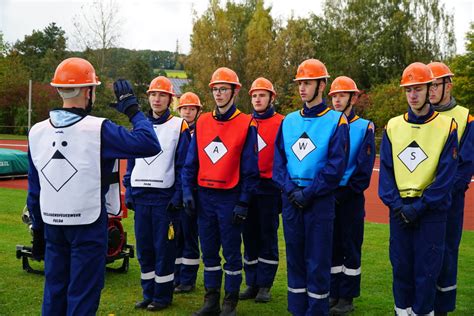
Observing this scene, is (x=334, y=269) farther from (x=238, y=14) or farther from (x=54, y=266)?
(x=238, y=14)

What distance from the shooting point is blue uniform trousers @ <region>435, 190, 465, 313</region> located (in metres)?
5.68

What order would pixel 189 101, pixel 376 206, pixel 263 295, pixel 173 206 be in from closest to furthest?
pixel 173 206
pixel 263 295
pixel 189 101
pixel 376 206

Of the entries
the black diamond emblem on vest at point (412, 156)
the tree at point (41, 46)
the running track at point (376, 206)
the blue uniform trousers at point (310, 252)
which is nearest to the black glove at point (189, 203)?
the blue uniform trousers at point (310, 252)

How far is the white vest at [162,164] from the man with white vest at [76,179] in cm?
182

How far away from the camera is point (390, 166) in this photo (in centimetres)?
539

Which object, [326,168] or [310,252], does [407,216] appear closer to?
[326,168]

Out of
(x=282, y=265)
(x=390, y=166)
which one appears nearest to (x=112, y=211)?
(x=390, y=166)

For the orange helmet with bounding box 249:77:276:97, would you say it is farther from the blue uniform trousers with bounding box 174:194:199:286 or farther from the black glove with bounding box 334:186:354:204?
the blue uniform trousers with bounding box 174:194:199:286

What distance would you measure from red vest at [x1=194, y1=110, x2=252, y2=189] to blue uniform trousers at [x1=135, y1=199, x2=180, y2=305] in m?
0.62

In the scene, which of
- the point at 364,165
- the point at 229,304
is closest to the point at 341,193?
the point at 364,165

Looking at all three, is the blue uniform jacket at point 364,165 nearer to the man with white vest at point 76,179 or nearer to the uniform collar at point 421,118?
the uniform collar at point 421,118

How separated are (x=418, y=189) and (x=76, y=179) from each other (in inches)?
116

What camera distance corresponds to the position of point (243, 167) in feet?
19.5

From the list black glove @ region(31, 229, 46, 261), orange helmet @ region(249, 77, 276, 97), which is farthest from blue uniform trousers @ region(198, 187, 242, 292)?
black glove @ region(31, 229, 46, 261)
